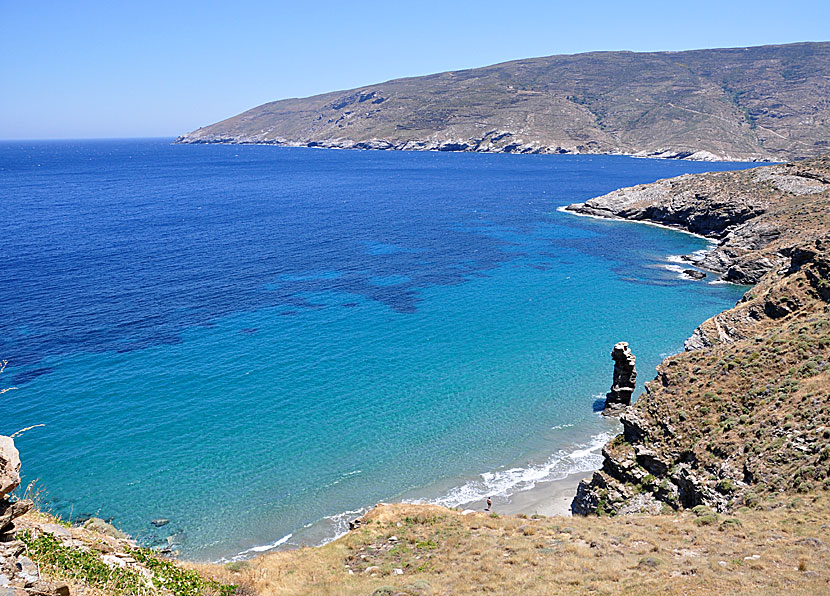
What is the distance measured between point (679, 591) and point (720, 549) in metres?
3.21

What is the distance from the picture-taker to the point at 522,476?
34844mm

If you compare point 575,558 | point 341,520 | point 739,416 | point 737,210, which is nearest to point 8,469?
point 575,558

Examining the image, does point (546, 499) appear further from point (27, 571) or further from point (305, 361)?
point (27, 571)

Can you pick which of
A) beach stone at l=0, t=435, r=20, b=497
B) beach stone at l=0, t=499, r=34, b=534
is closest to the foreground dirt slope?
beach stone at l=0, t=499, r=34, b=534

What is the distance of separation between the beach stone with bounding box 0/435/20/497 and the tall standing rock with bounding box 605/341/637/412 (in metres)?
36.8

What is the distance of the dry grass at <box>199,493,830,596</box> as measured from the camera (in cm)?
1633

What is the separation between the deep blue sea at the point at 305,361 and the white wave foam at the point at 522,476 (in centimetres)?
13

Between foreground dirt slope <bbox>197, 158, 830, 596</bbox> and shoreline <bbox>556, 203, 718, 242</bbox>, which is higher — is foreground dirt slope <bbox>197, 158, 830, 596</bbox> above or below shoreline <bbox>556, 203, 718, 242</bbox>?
→ below

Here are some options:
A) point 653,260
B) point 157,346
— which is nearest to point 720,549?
point 157,346

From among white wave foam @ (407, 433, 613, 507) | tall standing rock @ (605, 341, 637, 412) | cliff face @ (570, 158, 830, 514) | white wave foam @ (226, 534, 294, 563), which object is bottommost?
white wave foam @ (407, 433, 613, 507)

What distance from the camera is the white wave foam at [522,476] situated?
32.8 meters

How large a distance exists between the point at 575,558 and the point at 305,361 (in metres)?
33.2

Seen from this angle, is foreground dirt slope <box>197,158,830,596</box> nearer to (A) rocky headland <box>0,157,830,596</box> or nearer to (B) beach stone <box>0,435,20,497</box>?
(A) rocky headland <box>0,157,830,596</box>

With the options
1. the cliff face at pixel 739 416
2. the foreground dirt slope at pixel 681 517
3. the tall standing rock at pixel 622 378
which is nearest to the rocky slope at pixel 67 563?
the foreground dirt slope at pixel 681 517
